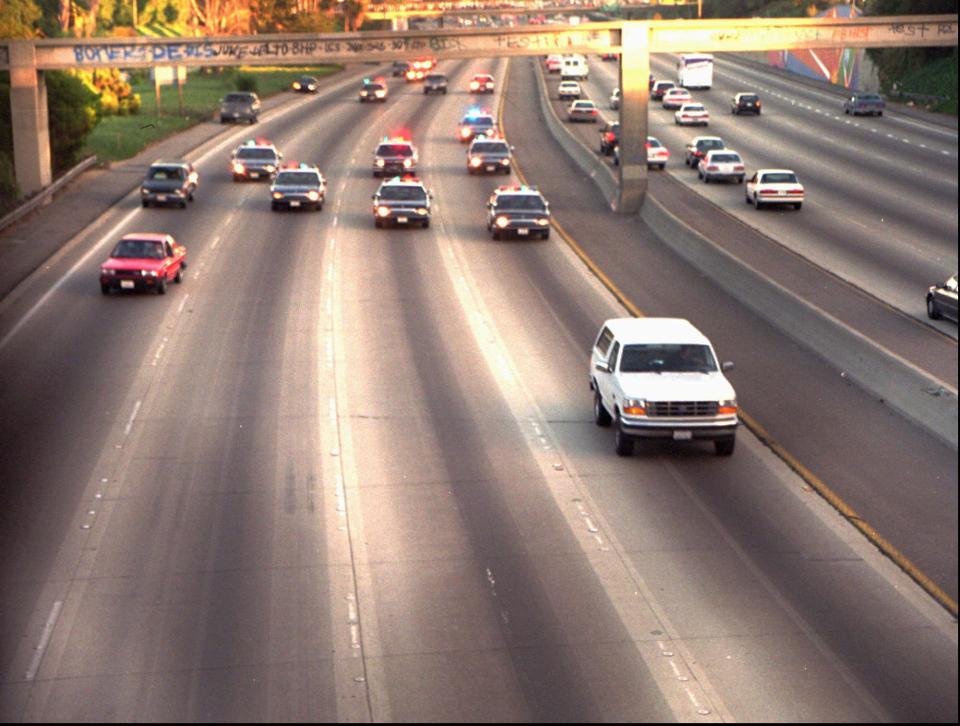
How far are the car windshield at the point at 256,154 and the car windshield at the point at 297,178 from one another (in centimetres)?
877

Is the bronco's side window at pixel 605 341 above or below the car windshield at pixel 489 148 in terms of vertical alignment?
above

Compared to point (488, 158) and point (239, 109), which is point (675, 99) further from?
point (488, 158)

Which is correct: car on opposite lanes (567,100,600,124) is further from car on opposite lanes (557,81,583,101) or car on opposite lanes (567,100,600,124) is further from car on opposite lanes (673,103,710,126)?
car on opposite lanes (557,81,583,101)

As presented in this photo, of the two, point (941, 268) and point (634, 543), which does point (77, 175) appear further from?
point (634, 543)

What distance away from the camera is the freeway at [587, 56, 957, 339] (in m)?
45.9

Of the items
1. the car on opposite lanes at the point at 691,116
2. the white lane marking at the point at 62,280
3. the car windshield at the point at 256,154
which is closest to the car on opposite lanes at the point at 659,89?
the car on opposite lanes at the point at 691,116

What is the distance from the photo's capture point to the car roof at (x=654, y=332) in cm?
2605

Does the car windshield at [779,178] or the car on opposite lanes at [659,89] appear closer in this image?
the car windshield at [779,178]

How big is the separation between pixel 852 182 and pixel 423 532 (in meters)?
47.9

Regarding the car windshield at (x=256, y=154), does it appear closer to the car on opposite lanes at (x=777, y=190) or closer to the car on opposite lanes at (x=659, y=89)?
the car on opposite lanes at (x=777, y=190)

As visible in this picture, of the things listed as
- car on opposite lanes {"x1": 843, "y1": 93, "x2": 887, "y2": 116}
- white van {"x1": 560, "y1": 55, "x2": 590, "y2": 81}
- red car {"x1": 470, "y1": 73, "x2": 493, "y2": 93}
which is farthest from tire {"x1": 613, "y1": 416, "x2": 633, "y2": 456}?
white van {"x1": 560, "y1": 55, "x2": 590, "y2": 81}

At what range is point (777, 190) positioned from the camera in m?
58.0

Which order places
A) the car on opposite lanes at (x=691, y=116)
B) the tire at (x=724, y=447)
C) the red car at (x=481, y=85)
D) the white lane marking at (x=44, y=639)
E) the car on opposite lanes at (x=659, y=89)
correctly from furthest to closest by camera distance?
the red car at (x=481, y=85), the car on opposite lanes at (x=659, y=89), the car on opposite lanes at (x=691, y=116), the tire at (x=724, y=447), the white lane marking at (x=44, y=639)

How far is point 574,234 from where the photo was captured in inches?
2104
